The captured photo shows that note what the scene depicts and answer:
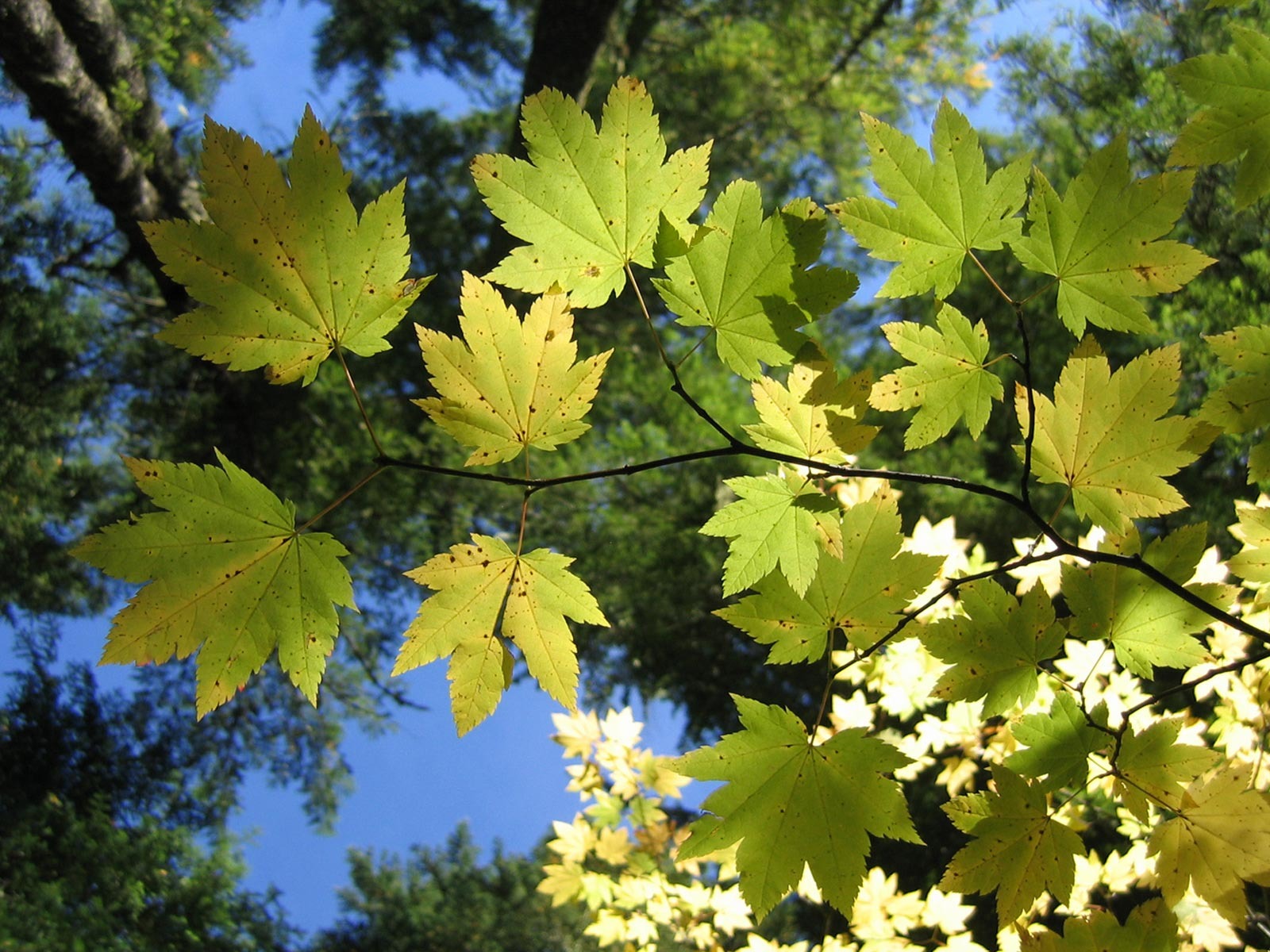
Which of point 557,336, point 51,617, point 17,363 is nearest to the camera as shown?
point 557,336

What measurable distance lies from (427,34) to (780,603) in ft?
20.4

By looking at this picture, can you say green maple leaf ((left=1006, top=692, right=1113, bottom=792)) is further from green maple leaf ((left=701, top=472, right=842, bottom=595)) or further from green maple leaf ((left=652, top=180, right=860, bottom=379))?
green maple leaf ((left=652, top=180, right=860, bottom=379))

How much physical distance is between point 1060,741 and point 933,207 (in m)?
0.49

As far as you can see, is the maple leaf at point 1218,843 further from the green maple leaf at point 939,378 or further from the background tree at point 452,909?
the background tree at point 452,909

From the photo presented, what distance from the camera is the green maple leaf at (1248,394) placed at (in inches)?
30.7

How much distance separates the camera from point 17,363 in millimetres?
3857

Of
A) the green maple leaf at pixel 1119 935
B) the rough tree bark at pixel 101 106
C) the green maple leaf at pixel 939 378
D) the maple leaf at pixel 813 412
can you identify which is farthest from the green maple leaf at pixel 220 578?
the rough tree bark at pixel 101 106

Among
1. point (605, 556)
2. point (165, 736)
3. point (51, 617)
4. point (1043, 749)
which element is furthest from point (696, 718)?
point (1043, 749)

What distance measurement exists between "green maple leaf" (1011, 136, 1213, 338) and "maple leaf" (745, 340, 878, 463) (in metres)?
0.18

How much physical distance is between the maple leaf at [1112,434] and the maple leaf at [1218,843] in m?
0.27

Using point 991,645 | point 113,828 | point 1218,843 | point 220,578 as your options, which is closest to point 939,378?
point 991,645

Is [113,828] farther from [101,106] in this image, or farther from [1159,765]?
[1159,765]

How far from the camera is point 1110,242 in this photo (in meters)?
0.74

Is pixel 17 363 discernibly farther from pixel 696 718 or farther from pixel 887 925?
pixel 696 718
